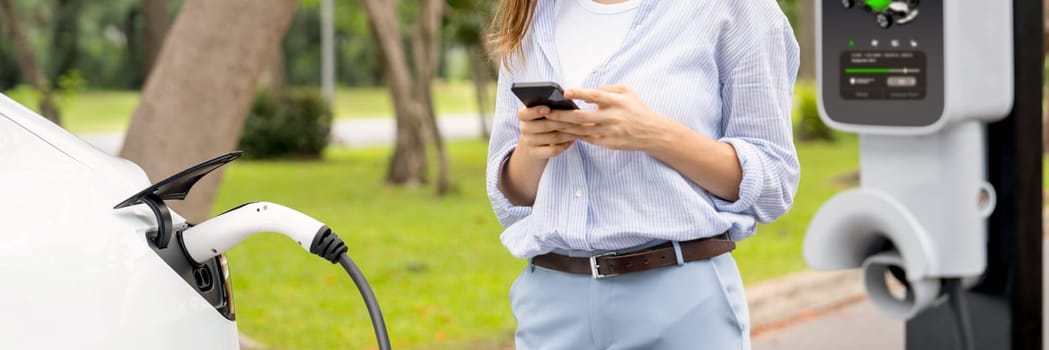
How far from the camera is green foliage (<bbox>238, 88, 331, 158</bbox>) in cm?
1931

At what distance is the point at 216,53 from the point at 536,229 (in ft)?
9.42

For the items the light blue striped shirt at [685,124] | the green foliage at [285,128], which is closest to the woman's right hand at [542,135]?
the light blue striped shirt at [685,124]

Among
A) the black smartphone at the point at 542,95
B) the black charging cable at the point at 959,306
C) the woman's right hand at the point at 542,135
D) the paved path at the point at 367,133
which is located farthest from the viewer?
the paved path at the point at 367,133

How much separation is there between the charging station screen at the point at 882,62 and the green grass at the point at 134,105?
1085 inches

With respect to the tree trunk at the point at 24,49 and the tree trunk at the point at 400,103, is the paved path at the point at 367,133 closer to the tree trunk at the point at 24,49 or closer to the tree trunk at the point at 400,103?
the tree trunk at the point at 400,103

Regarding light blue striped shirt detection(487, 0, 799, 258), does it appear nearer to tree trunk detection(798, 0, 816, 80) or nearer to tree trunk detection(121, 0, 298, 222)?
tree trunk detection(121, 0, 298, 222)

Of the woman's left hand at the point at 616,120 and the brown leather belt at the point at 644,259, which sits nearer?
the woman's left hand at the point at 616,120

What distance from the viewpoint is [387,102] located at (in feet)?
163

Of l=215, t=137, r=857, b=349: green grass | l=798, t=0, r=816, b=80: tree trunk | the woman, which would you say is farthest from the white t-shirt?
l=798, t=0, r=816, b=80: tree trunk

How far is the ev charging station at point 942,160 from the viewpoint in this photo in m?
3.89

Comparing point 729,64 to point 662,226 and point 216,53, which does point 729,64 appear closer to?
point 662,226

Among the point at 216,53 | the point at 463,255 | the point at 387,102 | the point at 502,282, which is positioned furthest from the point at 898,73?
the point at 387,102

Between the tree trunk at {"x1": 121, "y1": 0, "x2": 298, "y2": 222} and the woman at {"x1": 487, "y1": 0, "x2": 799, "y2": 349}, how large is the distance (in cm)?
275

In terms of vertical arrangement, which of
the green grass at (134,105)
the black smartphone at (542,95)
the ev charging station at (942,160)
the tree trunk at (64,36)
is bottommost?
the green grass at (134,105)
